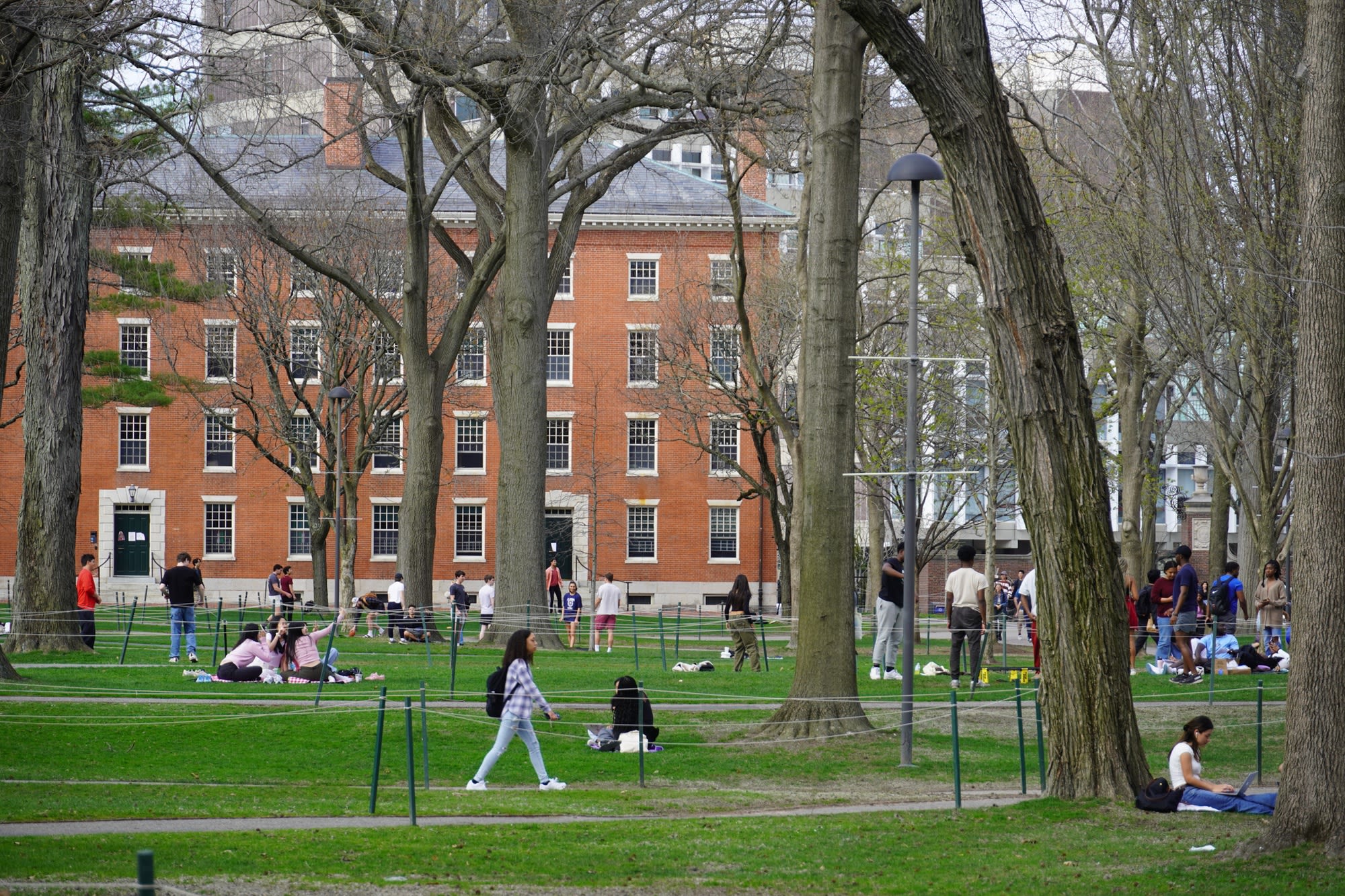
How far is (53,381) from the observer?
24203 mm

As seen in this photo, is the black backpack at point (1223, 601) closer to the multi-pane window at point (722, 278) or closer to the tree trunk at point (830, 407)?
the tree trunk at point (830, 407)

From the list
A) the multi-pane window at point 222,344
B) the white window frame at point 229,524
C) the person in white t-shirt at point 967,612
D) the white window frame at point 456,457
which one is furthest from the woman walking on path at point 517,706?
the white window frame at point 229,524

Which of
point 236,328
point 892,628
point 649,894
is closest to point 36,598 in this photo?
point 892,628

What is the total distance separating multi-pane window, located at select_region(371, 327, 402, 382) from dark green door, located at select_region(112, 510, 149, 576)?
17.3 meters

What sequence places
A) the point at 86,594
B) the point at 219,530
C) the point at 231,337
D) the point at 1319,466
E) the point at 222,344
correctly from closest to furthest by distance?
the point at 1319,466 < the point at 86,594 < the point at 222,344 < the point at 231,337 < the point at 219,530

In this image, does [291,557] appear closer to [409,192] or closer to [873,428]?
[873,428]

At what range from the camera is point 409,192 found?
2880 cm

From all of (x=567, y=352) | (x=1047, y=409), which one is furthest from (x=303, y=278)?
(x=1047, y=409)

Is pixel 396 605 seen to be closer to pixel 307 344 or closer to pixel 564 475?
pixel 307 344

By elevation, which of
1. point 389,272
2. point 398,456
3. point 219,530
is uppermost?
point 389,272

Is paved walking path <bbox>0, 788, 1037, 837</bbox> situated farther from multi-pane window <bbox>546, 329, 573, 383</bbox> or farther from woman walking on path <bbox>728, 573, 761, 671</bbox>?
multi-pane window <bbox>546, 329, 573, 383</bbox>

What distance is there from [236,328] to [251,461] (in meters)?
10.4

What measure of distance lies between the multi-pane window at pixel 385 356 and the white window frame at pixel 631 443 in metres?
15.1

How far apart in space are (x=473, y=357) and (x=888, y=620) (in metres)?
35.4
